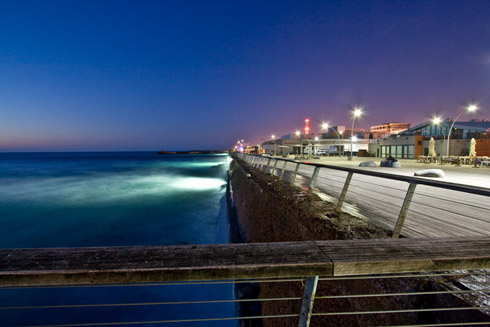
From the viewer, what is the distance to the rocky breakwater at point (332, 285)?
2371 mm

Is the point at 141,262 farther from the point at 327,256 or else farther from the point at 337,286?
the point at 337,286

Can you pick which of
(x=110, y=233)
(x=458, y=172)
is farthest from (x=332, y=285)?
(x=458, y=172)

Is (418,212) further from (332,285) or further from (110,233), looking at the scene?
(110,233)

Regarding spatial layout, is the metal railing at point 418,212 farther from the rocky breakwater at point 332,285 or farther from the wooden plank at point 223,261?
the wooden plank at point 223,261

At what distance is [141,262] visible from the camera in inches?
52.7

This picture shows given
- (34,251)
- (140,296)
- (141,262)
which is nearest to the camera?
(141,262)

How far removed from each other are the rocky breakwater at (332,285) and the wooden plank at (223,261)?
1.17 m

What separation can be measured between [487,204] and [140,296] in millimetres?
10916

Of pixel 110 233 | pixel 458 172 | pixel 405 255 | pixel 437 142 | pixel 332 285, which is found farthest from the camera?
pixel 437 142

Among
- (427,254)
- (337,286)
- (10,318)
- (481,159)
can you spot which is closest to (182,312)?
(10,318)

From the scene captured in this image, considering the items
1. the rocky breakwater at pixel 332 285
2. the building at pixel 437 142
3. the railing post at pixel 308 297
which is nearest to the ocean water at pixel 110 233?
the rocky breakwater at pixel 332 285

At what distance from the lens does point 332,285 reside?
349cm

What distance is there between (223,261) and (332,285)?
2.82 metres

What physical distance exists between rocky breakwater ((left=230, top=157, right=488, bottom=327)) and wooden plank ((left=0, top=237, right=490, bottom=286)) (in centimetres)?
117
